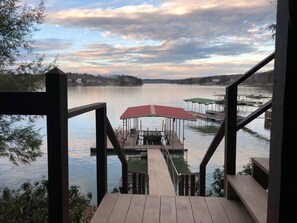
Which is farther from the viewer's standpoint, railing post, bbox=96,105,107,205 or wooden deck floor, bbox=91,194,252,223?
railing post, bbox=96,105,107,205

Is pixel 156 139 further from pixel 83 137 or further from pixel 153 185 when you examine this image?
pixel 153 185

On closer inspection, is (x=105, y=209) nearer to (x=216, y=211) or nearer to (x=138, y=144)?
(x=216, y=211)

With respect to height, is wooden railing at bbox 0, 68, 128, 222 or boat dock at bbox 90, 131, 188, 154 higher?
wooden railing at bbox 0, 68, 128, 222

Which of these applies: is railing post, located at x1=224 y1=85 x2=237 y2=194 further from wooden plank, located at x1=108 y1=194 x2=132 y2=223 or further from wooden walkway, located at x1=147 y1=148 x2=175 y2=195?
wooden walkway, located at x1=147 y1=148 x2=175 y2=195

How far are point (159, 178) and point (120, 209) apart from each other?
722 centimetres

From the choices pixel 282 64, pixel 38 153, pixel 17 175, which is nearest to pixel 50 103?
pixel 282 64

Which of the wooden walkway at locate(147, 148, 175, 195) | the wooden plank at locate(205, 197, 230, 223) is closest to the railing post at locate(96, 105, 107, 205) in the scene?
the wooden plank at locate(205, 197, 230, 223)

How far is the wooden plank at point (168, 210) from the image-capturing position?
2.24 meters

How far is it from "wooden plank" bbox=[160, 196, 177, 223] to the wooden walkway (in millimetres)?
5086

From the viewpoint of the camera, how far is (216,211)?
240 cm

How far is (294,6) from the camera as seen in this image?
1.07 m

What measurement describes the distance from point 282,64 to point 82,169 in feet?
43.6

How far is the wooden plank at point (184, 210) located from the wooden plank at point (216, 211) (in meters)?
0.17

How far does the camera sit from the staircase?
1.94 meters
